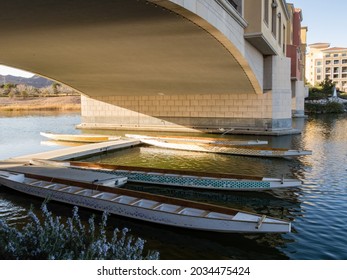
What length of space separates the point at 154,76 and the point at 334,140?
17.1 m

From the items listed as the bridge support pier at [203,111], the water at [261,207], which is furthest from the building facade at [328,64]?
the water at [261,207]

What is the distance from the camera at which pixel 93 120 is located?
4538 centimetres

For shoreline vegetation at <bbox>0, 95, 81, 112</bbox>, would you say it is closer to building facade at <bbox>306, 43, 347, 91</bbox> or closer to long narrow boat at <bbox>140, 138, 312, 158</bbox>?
long narrow boat at <bbox>140, 138, 312, 158</bbox>

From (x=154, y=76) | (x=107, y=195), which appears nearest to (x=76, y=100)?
(x=154, y=76)

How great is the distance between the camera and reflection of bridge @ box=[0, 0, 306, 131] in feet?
52.1

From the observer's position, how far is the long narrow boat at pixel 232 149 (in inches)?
879

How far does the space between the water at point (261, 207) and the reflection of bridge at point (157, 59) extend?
746cm

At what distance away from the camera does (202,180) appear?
15539 millimetres

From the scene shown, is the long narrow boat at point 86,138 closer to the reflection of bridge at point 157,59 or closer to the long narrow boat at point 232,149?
the long narrow boat at point 232,149

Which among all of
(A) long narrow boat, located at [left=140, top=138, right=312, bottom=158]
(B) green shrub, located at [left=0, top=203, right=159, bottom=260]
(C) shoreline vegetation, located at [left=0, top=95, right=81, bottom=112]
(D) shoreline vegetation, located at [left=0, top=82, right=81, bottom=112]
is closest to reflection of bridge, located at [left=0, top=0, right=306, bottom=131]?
(A) long narrow boat, located at [left=140, top=138, right=312, bottom=158]

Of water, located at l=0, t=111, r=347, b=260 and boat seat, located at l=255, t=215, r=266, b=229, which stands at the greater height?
boat seat, located at l=255, t=215, r=266, b=229

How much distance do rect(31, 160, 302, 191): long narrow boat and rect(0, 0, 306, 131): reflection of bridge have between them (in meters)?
7.17

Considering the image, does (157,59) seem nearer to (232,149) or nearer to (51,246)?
(232,149)
